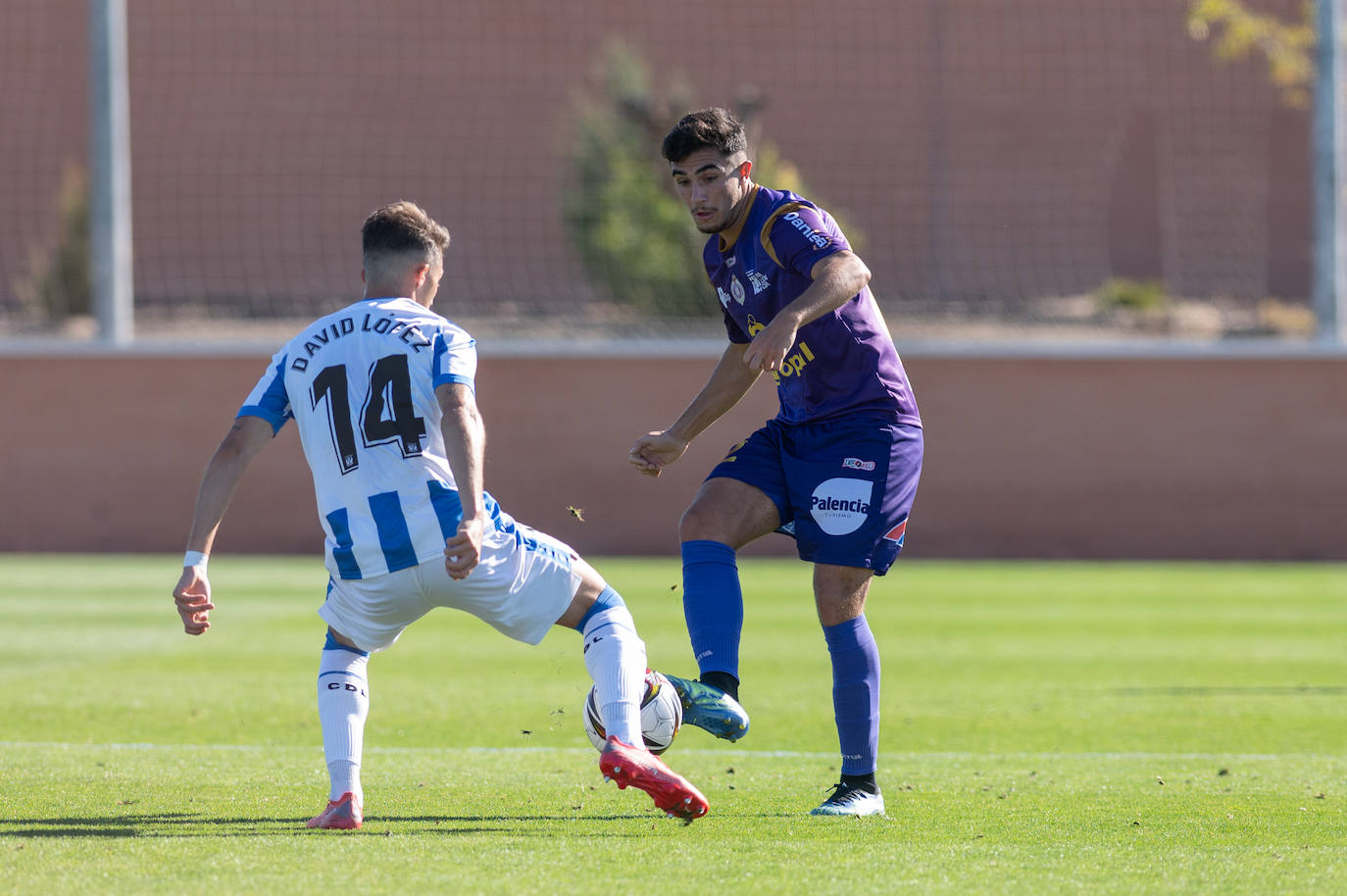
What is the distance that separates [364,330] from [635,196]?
1274 centimetres

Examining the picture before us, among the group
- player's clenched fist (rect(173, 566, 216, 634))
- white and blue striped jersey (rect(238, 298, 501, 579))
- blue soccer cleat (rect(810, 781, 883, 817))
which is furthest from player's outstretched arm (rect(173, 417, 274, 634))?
blue soccer cleat (rect(810, 781, 883, 817))

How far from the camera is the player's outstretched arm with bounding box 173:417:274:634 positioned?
14.1ft

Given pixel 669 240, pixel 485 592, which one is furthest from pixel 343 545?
pixel 669 240

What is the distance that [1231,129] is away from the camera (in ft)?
57.5

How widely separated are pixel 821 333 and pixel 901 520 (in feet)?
2.02

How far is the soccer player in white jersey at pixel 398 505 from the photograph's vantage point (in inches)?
167

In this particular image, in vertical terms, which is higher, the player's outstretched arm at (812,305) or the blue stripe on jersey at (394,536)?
the player's outstretched arm at (812,305)

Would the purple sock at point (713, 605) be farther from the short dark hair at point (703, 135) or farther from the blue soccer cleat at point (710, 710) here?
the short dark hair at point (703, 135)

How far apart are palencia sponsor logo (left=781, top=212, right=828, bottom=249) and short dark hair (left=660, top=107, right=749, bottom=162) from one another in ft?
0.86

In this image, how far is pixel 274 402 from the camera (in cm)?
445

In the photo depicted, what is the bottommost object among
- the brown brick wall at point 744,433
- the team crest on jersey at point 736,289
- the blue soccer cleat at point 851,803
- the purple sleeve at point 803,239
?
the brown brick wall at point 744,433

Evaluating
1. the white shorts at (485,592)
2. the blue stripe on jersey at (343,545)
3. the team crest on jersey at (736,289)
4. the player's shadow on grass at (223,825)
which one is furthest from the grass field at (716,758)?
the team crest on jersey at (736,289)

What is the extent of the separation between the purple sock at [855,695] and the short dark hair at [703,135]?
1482 mm

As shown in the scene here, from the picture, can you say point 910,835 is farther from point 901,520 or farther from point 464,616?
point 464,616
